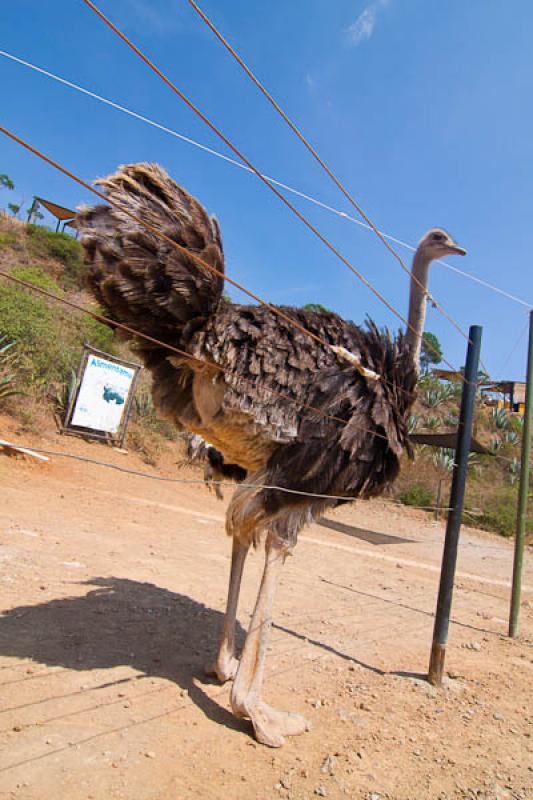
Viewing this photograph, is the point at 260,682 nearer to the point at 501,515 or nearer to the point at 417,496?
the point at 501,515

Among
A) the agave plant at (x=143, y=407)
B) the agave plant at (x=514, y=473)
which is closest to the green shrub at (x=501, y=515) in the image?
the agave plant at (x=514, y=473)

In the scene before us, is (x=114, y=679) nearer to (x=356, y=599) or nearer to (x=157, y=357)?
(x=157, y=357)

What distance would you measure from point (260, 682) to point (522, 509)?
3.25 m

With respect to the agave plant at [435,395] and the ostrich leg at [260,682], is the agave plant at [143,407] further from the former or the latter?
the ostrich leg at [260,682]

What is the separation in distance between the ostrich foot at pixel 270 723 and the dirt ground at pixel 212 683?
5 cm

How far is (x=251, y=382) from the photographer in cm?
270

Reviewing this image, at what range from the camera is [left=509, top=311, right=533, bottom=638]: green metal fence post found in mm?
5008

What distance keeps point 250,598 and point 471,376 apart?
271 cm

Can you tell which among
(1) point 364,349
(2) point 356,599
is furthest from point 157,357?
(2) point 356,599

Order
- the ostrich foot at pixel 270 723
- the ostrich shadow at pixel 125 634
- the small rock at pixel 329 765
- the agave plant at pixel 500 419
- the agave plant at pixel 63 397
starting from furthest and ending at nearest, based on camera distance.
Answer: the agave plant at pixel 500 419
the agave plant at pixel 63 397
the ostrich shadow at pixel 125 634
the ostrich foot at pixel 270 723
the small rock at pixel 329 765

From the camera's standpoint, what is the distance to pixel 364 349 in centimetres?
317

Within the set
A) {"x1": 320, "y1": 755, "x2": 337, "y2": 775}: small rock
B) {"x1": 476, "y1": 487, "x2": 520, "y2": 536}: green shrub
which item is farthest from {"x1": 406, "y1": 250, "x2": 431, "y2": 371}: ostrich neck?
{"x1": 476, "y1": 487, "x2": 520, "y2": 536}: green shrub

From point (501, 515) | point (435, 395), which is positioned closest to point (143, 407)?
point (501, 515)

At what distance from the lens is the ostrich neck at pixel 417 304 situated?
3.82 m
